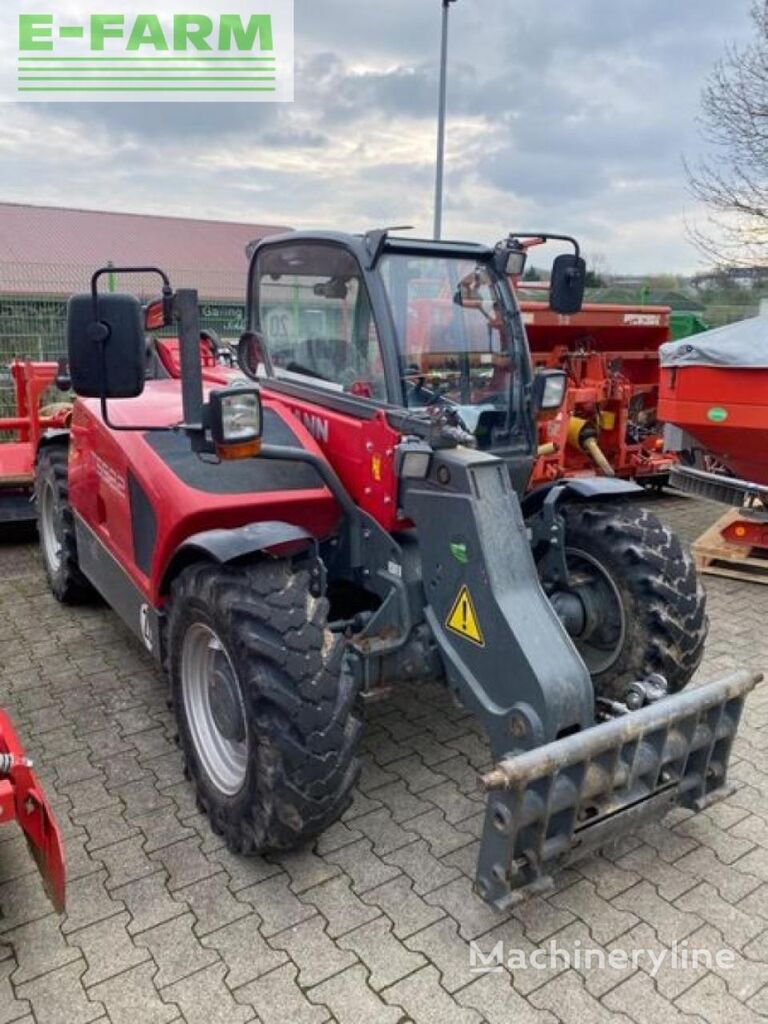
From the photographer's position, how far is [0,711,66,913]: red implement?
2254 millimetres

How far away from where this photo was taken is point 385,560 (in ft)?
9.86

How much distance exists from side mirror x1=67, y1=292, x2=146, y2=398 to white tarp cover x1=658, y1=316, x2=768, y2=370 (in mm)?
4332

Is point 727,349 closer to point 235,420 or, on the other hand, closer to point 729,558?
point 729,558

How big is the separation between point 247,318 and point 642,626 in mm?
2225

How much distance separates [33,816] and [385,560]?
1.39 meters

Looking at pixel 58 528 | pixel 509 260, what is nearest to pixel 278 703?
pixel 509 260

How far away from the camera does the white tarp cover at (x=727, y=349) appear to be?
17.9 ft

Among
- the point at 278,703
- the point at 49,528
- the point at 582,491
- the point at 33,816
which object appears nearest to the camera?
the point at 33,816

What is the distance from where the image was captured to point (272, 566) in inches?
105

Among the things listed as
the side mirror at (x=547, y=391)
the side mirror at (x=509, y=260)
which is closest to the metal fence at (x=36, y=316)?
the side mirror at (x=509, y=260)

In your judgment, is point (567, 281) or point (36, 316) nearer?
point (567, 281)

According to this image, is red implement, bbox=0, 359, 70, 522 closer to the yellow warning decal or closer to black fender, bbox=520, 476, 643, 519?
black fender, bbox=520, 476, 643, 519

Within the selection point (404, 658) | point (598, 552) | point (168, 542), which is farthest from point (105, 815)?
point (598, 552)

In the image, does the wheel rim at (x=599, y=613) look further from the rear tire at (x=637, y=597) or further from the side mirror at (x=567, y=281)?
the side mirror at (x=567, y=281)
